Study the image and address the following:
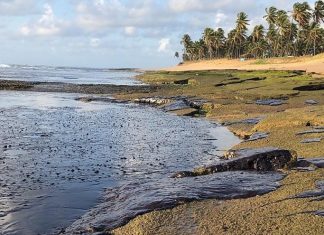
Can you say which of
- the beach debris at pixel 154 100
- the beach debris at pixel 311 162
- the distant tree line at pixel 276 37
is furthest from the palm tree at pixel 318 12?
the beach debris at pixel 311 162

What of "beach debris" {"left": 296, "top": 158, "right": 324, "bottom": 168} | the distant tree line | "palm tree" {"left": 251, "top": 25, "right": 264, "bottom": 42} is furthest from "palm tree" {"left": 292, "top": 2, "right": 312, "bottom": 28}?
"beach debris" {"left": 296, "top": 158, "right": 324, "bottom": 168}

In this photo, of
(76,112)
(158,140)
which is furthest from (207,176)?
(76,112)

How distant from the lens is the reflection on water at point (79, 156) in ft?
42.9

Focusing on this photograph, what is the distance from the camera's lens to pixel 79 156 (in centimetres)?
2042

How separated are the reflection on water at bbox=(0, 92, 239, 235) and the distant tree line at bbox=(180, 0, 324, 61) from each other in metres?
110

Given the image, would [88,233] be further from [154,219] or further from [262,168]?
[262,168]

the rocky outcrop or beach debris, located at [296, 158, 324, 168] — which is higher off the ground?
beach debris, located at [296, 158, 324, 168]

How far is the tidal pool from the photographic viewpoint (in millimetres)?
12312

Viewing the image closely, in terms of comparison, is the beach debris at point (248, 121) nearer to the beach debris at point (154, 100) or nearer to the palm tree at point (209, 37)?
the beach debris at point (154, 100)

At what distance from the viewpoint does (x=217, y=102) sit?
Answer: 4281 cm

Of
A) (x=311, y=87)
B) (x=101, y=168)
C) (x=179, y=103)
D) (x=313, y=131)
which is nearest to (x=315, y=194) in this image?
(x=101, y=168)

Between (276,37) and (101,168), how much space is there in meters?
146

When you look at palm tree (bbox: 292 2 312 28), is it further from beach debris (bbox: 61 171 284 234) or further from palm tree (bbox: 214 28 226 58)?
beach debris (bbox: 61 171 284 234)

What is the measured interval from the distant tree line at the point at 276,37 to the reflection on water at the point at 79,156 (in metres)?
110
